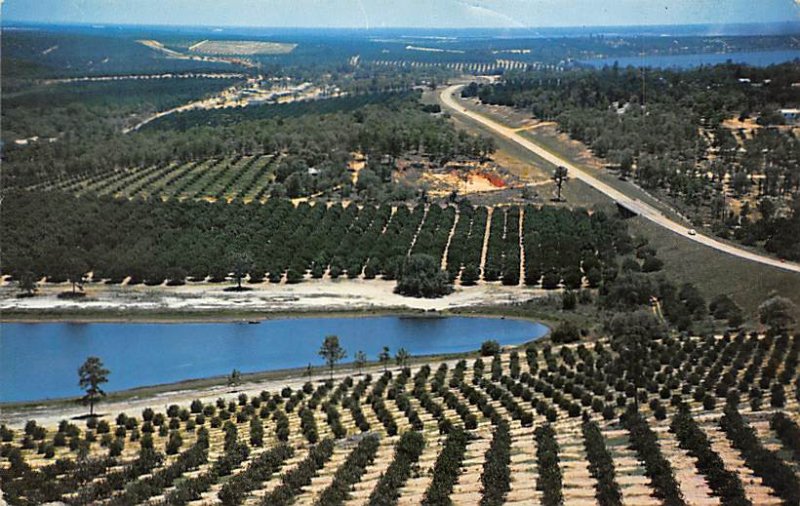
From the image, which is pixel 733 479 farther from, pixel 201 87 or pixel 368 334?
pixel 201 87

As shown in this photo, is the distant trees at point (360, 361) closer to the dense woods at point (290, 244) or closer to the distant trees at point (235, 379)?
the distant trees at point (235, 379)

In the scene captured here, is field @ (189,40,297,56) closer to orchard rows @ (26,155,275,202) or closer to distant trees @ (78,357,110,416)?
orchard rows @ (26,155,275,202)

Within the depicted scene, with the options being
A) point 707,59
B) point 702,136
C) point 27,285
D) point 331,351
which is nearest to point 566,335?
point 331,351

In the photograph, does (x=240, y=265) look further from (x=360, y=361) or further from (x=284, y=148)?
(x=284, y=148)

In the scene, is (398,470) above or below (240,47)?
below

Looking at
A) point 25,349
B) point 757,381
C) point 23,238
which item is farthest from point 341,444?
point 23,238

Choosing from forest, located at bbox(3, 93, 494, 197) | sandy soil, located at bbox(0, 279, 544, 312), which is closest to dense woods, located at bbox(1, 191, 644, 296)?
sandy soil, located at bbox(0, 279, 544, 312)
